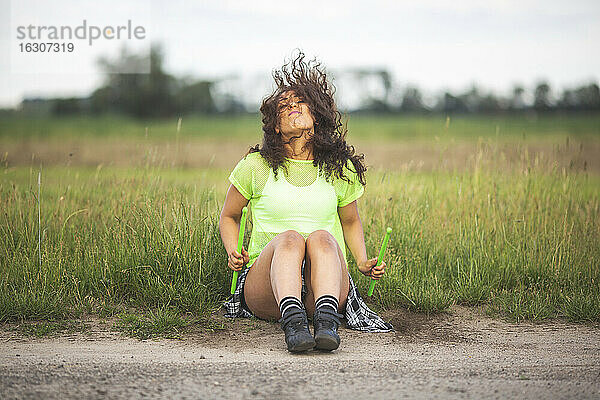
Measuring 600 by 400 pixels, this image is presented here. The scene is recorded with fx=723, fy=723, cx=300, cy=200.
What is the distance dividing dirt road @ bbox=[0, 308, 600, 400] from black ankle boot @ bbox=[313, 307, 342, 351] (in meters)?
0.07

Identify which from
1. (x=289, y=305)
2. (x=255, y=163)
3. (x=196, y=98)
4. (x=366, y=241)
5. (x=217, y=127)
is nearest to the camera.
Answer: (x=289, y=305)

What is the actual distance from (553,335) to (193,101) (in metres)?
32.2

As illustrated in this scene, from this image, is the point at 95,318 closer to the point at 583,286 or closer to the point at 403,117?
the point at 583,286

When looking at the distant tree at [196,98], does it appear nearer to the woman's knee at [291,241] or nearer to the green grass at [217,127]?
the green grass at [217,127]

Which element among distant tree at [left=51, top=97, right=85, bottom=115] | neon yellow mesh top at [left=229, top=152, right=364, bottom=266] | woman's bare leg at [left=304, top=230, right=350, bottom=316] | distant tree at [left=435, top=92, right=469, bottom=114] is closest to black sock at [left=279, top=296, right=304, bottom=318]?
woman's bare leg at [left=304, top=230, right=350, bottom=316]

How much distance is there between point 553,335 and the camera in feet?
13.5

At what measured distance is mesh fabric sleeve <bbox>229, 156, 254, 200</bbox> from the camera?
4074 millimetres

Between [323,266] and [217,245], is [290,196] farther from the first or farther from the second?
[217,245]

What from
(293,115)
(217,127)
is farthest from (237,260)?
(217,127)

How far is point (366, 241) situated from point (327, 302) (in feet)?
5.52

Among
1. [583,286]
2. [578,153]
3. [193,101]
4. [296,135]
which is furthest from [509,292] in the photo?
[193,101]

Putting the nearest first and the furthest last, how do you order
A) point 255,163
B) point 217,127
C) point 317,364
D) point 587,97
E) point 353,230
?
point 317,364
point 255,163
point 353,230
point 587,97
point 217,127

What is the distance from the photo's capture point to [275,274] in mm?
3658

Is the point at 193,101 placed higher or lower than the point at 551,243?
higher
